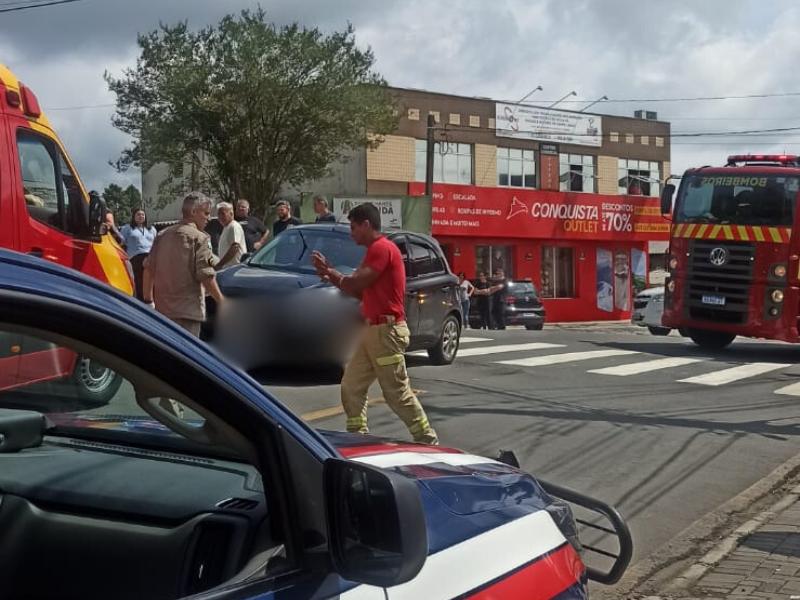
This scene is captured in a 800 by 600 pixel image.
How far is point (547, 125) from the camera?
4538 cm

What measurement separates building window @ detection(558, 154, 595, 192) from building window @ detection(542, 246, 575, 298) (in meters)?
5.23

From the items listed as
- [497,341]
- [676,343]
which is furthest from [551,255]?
[497,341]

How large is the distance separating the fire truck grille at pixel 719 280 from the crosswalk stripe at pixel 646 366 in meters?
1.28

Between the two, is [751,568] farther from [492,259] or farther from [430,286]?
[492,259]

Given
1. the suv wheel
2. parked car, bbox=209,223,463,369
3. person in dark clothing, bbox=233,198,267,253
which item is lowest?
the suv wheel

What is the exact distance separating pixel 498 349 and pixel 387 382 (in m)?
8.30

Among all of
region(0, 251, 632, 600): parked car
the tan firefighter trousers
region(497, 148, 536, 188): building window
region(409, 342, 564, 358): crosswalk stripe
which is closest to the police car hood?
region(0, 251, 632, 600): parked car

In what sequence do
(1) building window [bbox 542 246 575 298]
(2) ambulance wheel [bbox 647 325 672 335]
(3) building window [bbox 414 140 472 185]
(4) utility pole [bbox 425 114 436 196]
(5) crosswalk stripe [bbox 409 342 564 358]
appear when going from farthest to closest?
1. (1) building window [bbox 542 246 575 298]
2. (3) building window [bbox 414 140 472 185]
3. (4) utility pole [bbox 425 114 436 196]
4. (2) ambulance wheel [bbox 647 325 672 335]
5. (5) crosswalk stripe [bbox 409 342 564 358]

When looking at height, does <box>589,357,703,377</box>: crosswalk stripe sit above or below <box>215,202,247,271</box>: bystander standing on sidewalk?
below

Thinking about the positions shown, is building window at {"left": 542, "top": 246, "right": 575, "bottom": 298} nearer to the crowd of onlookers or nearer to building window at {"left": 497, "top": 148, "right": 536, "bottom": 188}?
building window at {"left": 497, "top": 148, "right": 536, "bottom": 188}

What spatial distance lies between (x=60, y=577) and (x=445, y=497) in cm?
84

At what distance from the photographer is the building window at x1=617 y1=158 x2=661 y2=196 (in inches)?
1913

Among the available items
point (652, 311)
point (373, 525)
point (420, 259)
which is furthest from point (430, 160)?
point (373, 525)

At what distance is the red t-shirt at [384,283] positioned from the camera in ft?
→ 23.2
